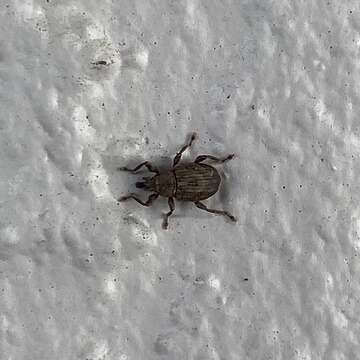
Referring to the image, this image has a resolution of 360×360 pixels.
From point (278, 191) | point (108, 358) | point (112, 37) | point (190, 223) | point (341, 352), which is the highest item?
point (112, 37)

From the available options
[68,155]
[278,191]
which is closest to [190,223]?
[278,191]

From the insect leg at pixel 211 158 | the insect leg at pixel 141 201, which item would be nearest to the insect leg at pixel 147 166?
the insect leg at pixel 141 201

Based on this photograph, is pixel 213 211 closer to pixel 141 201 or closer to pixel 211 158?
pixel 211 158

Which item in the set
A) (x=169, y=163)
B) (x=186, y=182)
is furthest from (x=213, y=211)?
(x=169, y=163)

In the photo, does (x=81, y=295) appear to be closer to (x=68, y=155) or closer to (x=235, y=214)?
(x=68, y=155)

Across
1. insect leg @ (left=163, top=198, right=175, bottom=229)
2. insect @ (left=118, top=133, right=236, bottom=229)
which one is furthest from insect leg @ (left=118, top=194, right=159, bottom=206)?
insect leg @ (left=163, top=198, right=175, bottom=229)

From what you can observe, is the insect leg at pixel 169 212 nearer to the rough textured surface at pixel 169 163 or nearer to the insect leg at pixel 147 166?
the rough textured surface at pixel 169 163
